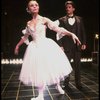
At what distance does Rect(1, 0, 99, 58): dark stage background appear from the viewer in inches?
432

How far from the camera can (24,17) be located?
43.9ft

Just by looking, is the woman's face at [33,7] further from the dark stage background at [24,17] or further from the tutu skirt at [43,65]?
the dark stage background at [24,17]

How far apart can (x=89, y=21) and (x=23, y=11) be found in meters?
3.63

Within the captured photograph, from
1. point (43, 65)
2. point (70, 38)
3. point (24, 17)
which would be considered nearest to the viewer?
point (43, 65)

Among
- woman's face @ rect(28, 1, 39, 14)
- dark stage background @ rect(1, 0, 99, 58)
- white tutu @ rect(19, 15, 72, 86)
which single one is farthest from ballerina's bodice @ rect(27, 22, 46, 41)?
dark stage background @ rect(1, 0, 99, 58)

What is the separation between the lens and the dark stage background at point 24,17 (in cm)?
1096

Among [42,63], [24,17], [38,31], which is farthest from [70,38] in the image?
[24,17]

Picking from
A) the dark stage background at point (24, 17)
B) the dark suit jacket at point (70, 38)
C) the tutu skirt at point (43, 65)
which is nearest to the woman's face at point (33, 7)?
the tutu skirt at point (43, 65)

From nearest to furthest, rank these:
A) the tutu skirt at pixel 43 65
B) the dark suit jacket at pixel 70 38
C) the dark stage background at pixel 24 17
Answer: the tutu skirt at pixel 43 65, the dark suit jacket at pixel 70 38, the dark stage background at pixel 24 17

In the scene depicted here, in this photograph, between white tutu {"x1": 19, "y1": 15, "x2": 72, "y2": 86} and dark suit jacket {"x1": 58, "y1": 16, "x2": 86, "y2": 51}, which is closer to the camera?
white tutu {"x1": 19, "y1": 15, "x2": 72, "y2": 86}

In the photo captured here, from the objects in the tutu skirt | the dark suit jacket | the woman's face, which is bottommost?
the tutu skirt

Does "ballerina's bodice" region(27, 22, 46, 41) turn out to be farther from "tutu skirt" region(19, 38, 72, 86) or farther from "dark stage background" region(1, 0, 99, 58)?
"dark stage background" region(1, 0, 99, 58)

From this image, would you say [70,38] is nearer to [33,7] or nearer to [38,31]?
[38,31]

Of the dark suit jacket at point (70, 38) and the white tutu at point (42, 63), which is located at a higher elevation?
the dark suit jacket at point (70, 38)
